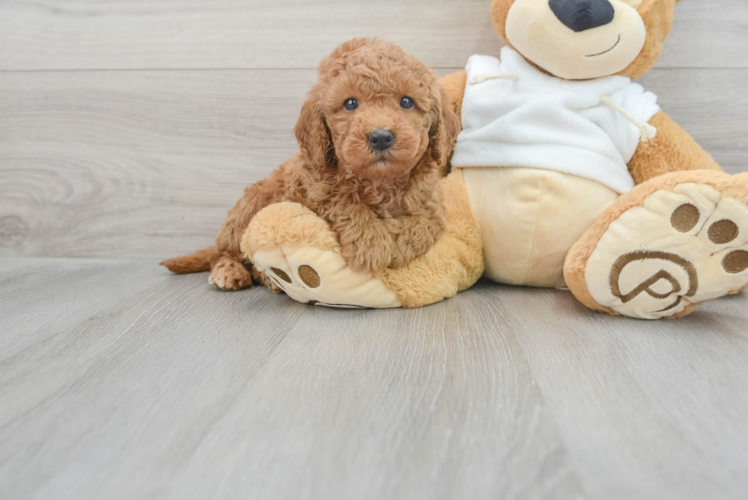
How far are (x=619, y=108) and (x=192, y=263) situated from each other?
40.4 inches

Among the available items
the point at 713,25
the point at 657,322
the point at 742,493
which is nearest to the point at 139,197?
the point at 657,322

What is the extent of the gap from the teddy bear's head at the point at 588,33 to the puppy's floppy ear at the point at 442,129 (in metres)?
0.24

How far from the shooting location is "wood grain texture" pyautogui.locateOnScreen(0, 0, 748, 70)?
45.8 inches

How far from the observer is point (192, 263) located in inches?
48.5

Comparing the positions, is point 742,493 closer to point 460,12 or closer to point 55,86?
point 460,12

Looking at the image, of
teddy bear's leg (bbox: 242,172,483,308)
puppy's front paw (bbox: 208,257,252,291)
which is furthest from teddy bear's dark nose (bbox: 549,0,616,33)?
puppy's front paw (bbox: 208,257,252,291)

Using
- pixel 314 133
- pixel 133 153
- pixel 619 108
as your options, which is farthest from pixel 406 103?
pixel 133 153

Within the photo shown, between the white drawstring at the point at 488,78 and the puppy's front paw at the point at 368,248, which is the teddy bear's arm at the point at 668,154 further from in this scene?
the puppy's front paw at the point at 368,248

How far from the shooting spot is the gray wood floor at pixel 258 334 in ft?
1.63

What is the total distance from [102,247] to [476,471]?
1.33 metres

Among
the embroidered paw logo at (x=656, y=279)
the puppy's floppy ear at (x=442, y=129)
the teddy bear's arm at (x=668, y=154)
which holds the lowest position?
the embroidered paw logo at (x=656, y=279)

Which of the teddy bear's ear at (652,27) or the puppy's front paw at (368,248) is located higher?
the teddy bear's ear at (652,27)

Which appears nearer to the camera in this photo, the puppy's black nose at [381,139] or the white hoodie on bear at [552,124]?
the puppy's black nose at [381,139]

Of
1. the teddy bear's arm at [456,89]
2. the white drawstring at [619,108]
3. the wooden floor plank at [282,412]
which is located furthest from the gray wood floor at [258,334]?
the white drawstring at [619,108]
